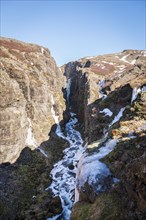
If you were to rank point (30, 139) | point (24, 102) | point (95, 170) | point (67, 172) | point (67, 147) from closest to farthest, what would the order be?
point (95, 170)
point (67, 172)
point (30, 139)
point (24, 102)
point (67, 147)

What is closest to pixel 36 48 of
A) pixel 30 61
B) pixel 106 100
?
pixel 30 61

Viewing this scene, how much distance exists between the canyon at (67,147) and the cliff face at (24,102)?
19 centimetres

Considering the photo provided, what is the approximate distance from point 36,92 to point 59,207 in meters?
33.0

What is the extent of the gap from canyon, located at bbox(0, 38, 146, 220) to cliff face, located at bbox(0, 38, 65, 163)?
188 mm

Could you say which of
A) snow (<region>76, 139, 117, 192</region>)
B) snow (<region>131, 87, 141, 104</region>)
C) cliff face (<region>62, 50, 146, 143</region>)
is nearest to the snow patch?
cliff face (<region>62, 50, 146, 143</region>)

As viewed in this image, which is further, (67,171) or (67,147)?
(67,147)

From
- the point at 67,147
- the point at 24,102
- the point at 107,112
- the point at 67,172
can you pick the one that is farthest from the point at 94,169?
the point at 67,147

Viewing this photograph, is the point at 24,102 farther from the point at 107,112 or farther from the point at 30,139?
the point at 107,112

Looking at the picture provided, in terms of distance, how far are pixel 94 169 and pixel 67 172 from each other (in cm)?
2806

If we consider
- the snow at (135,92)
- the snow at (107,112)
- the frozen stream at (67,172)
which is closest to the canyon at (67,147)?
the frozen stream at (67,172)

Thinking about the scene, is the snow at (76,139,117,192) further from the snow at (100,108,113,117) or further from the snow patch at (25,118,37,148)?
the snow patch at (25,118,37,148)

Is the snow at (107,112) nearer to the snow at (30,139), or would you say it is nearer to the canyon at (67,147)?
the canyon at (67,147)

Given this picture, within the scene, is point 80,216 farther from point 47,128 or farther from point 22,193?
point 47,128

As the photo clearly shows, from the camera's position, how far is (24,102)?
55156 millimetres
